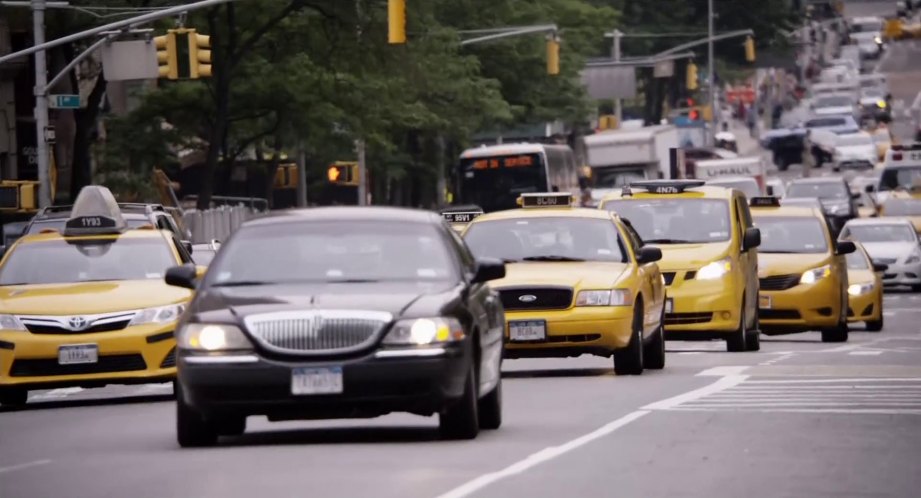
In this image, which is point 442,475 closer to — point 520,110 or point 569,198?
point 569,198

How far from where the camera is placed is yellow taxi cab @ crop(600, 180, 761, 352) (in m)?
24.9

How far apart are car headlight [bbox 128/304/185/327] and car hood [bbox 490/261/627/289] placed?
2.99 m

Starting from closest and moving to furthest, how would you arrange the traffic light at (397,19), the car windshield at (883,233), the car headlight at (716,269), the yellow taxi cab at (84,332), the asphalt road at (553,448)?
the asphalt road at (553,448)
the yellow taxi cab at (84,332)
the car headlight at (716,269)
the traffic light at (397,19)
the car windshield at (883,233)

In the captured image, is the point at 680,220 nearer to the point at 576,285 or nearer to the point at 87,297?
the point at 576,285

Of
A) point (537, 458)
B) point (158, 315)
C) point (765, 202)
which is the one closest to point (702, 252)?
point (765, 202)

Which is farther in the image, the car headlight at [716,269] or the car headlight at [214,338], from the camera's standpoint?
the car headlight at [716,269]

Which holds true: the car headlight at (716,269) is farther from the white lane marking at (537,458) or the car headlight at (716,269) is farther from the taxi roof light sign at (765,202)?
the white lane marking at (537,458)

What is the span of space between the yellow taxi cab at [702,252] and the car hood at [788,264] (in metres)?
2.06

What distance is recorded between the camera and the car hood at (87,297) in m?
19.2

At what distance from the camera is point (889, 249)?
1868 inches

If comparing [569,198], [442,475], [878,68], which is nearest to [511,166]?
[569,198]

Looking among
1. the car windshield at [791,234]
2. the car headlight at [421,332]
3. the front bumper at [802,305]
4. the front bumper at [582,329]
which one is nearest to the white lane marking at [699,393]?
the front bumper at [582,329]

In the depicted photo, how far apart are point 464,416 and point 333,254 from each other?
4.36 feet

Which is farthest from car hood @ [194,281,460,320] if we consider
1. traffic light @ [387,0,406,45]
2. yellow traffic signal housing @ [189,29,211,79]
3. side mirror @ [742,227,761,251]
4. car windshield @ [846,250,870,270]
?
traffic light @ [387,0,406,45]
